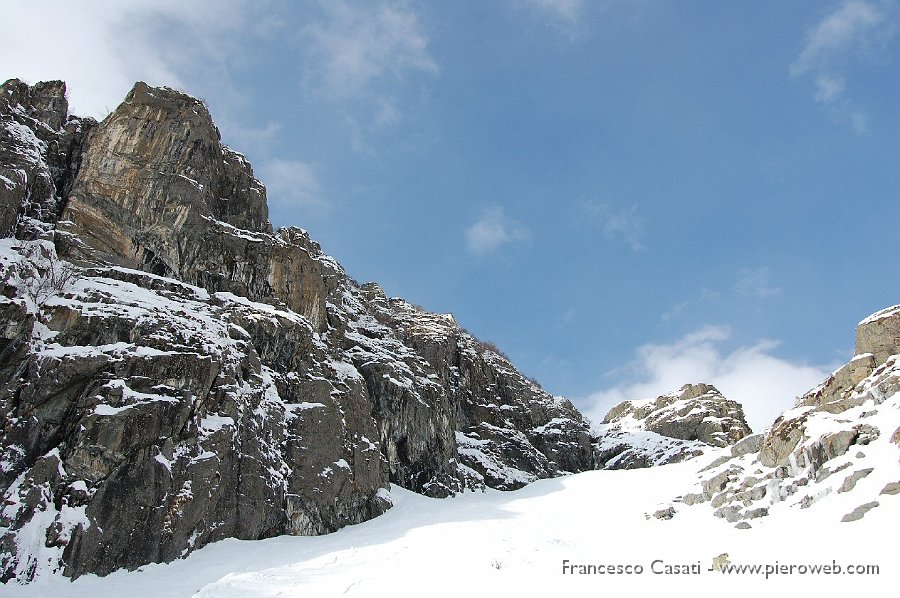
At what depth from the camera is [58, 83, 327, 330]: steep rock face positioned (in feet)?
121

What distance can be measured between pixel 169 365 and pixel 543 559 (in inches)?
772

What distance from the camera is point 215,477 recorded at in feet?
89.8

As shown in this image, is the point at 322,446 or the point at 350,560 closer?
the point at 350,560

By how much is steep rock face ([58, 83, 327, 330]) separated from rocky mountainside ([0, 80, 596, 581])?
0.11 m

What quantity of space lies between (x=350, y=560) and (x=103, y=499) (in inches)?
410

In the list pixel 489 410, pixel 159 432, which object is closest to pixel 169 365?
pixel 159 432

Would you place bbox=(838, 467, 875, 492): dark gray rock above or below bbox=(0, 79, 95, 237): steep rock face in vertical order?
below

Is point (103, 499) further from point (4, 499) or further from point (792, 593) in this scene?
point (792, 593)

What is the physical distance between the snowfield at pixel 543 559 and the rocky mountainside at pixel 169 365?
1.94 m

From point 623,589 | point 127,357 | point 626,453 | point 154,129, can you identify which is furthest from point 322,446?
point 626,453

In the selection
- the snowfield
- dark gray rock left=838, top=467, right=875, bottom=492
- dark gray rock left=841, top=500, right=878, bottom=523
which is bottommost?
the snowfield

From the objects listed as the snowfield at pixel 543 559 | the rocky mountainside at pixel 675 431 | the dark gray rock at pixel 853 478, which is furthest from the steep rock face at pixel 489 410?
the dark gray rock at pixel 853 478

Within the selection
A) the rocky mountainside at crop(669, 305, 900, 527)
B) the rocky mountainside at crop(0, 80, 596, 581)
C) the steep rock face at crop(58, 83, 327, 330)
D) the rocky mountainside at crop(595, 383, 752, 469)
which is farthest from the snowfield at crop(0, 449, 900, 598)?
the rocky mountainside at crop(595, 383, 752, 469)

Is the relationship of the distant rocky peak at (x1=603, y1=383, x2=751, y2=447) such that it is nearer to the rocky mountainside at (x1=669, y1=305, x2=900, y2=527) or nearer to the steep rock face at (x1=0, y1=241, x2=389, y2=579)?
the rocky mountainside at (x1=669, y1=305, x2=900, y2=527)
